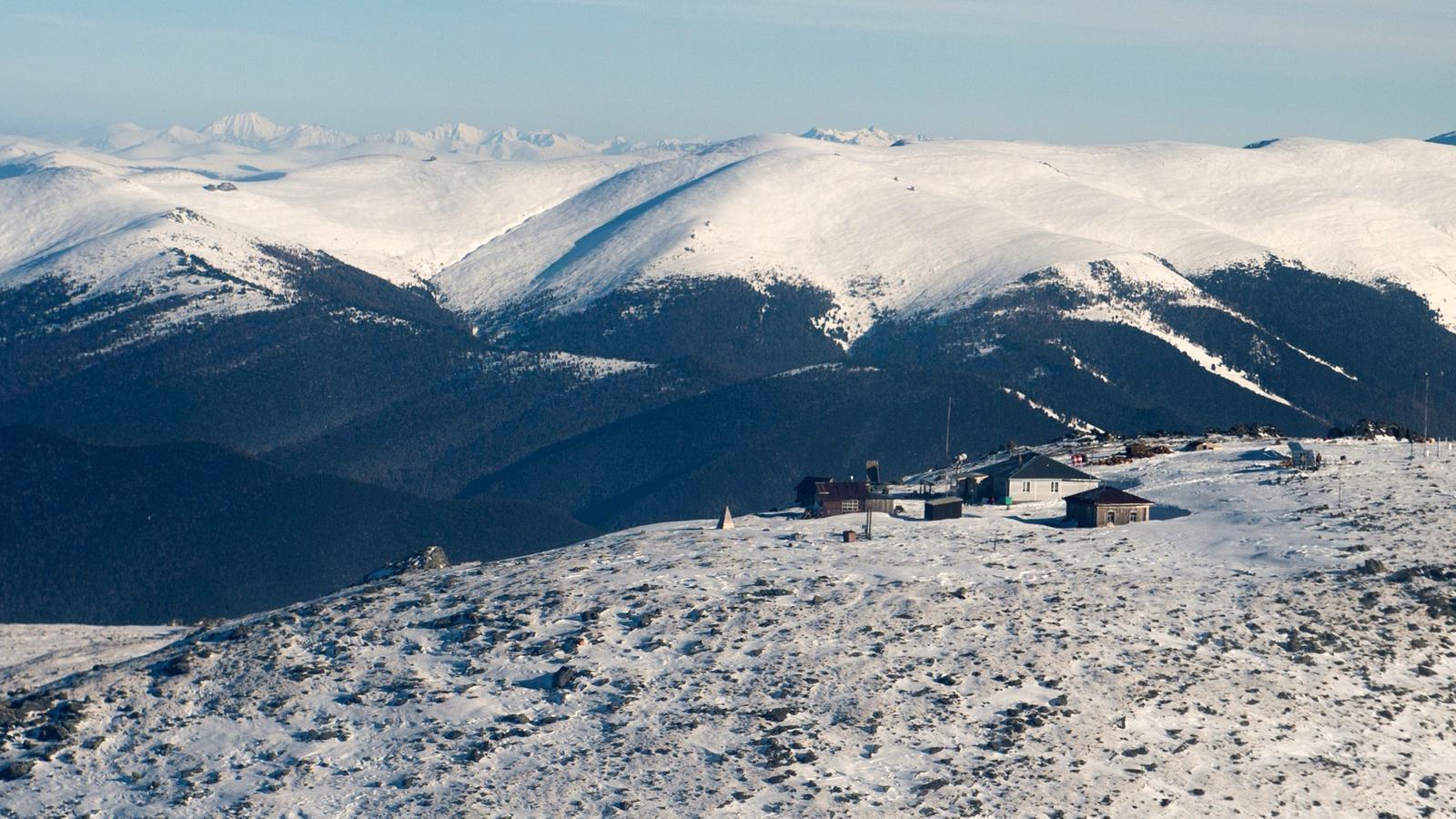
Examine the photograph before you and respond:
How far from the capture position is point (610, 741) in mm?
74188

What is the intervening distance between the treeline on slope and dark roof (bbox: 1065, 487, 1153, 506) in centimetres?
6666

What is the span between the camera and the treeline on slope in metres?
156

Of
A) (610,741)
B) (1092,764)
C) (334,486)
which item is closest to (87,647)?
(610,741)

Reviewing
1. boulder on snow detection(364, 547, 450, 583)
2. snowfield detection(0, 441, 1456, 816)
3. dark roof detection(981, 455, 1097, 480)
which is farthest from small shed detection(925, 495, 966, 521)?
boulder on snow detection(364, 547, 450, 583)

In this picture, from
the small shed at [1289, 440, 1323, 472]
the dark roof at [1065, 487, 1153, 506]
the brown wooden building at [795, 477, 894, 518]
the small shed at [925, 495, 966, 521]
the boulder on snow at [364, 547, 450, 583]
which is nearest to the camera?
the dark roof at [1065, 487, 1153, 506]

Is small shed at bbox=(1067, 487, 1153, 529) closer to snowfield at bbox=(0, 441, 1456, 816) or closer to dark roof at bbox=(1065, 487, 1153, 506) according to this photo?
dark roof at bbox=(1065, 487, 1153, 506)

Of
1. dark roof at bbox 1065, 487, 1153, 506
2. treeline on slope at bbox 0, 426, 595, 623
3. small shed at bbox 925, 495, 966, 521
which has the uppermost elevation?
dark roof at bbox 1065, 487, 1153, 506

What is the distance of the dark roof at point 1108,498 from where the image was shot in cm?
10731

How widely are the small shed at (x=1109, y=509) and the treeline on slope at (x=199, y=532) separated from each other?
6696 centimetres

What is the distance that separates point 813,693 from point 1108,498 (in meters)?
35.2

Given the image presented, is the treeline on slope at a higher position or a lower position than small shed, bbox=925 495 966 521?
lower

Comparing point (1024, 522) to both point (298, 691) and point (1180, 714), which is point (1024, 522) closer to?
point (1180, 714)

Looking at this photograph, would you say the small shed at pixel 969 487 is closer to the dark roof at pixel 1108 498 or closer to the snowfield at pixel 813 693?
the dark roof at pixel 1108 498

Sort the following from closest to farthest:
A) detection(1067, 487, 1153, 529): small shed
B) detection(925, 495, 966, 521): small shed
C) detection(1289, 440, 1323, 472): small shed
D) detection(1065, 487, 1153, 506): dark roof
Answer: detection(1067, 487, 1153, 529): small shed, detection(1065, 487, 1153, 506): dark roof, detection(925, 495, 966, 521): small shed, detection(1289, 440, 1323, 472): small shed
